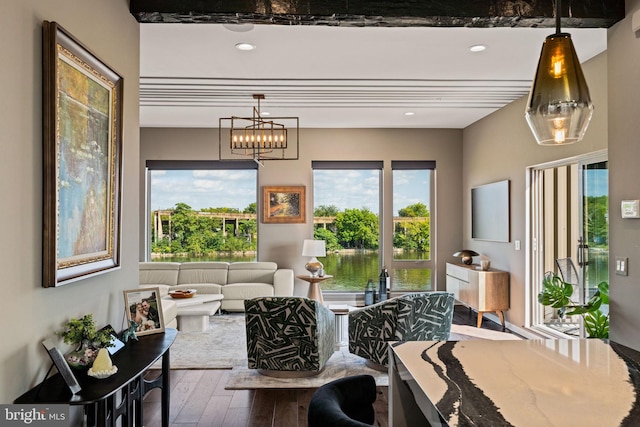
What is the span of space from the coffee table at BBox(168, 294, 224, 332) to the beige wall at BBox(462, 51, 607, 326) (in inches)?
146

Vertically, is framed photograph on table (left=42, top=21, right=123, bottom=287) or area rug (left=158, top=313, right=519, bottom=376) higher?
framed photograph on table (left=42, top=21, right=123, bottom=287)

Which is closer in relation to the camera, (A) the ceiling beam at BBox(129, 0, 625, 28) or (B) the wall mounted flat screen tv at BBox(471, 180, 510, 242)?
(A) the ceiling beam at BBox(129, 0, 625, 28)

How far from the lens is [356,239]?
775 centimetres

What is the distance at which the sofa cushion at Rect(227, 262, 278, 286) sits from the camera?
7105mm

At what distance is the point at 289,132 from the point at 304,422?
5092 mm

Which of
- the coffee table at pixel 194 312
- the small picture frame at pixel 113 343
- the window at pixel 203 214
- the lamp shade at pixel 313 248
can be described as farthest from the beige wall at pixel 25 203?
the window at pixel 203 214

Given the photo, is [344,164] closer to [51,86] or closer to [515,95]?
[515,95]

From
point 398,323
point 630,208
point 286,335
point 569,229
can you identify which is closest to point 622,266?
point 630,208

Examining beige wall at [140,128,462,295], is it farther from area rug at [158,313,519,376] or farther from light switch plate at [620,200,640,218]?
light switch plate at [620,200,640,218]

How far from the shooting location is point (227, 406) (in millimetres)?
3486

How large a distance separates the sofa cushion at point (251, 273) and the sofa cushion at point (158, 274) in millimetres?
819

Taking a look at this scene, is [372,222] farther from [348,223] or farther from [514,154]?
[514,154]

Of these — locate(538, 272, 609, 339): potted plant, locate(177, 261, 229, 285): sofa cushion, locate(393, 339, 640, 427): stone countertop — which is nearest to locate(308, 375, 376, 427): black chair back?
locate(393, 339, 640, 427): stone countertop

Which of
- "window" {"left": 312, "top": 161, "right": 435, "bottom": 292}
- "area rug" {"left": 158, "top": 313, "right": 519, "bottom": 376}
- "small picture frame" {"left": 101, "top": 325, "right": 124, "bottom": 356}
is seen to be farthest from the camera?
"window" {"left": 312, "top": 161, "right": 435, "bottom": 292}
